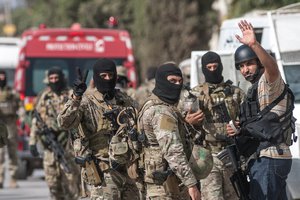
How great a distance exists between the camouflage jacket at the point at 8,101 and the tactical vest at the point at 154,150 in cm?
873

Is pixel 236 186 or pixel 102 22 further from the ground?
pixel 102 22

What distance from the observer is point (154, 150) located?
784 cm

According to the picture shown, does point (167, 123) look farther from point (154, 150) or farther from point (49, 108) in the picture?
point (49, 108)

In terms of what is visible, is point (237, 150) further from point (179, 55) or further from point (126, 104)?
point (179, 55)

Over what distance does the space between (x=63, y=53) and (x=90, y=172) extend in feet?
28.7

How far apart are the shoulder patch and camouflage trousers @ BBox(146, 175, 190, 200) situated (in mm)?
445

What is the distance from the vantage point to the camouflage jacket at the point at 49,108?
41.8 feet

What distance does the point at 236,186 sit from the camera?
8.38m

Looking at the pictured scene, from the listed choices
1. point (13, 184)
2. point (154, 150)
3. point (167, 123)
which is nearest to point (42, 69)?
point (13, 184)

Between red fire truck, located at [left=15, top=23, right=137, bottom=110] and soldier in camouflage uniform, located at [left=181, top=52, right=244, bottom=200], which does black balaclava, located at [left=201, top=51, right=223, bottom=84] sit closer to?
soldier in camouflage uniform, located at [left=181, top=52, right=244, bottom=200]

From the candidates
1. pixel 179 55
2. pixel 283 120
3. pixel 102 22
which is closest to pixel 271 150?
pixel 283 120

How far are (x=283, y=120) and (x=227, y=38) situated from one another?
5.86 m

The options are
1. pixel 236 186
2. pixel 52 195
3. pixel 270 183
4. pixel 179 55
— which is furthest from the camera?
pixel 179 55

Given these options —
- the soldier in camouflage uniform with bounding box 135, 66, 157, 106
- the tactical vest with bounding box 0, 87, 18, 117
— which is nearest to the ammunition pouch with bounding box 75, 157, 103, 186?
the soldier in camouflage uniform with bounding box 135, 66, 157, 106
